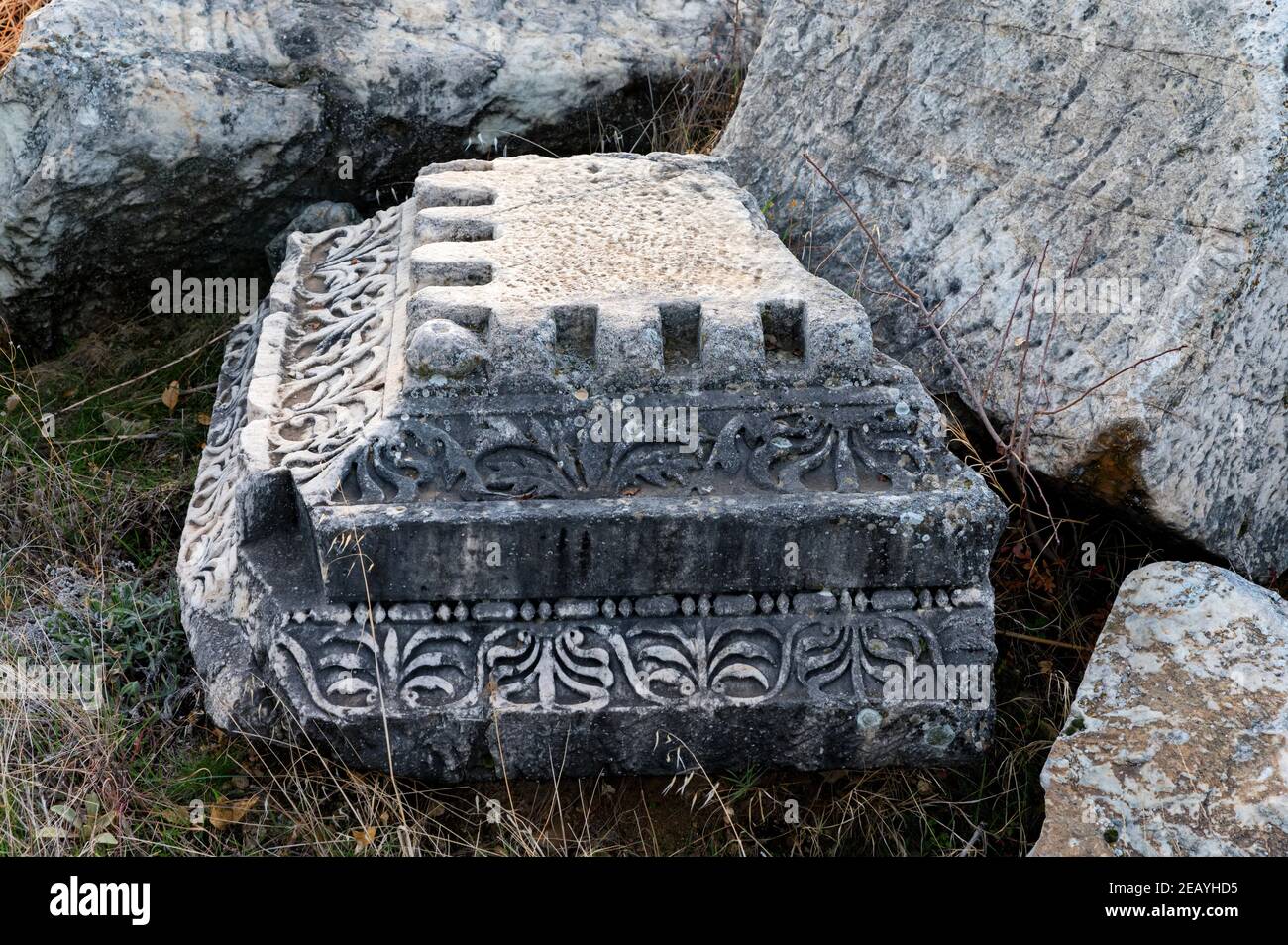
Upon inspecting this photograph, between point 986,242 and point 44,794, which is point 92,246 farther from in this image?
point 986,242

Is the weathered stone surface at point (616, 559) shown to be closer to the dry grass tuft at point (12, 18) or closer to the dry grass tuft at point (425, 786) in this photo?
the dry grass tuft at point (425, 786)

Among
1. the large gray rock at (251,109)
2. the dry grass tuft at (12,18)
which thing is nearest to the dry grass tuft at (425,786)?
the large gray rock at (251,109)

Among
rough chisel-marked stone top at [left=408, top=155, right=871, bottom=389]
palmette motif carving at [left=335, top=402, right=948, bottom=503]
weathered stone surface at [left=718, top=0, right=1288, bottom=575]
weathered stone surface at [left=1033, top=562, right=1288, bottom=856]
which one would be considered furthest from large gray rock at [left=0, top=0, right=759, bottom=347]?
weathered stone surface at [left=1033, top=562, right=1288, bottom=856]

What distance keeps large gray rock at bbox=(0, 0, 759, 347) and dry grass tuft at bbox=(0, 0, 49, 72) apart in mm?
800

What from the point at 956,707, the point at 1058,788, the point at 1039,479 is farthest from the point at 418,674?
the point at 1039,479

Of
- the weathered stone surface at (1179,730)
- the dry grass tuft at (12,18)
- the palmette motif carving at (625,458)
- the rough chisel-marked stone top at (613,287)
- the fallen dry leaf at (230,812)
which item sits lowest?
the fallen dry leaf at (230,812)

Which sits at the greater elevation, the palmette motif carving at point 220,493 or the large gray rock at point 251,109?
the large gray rock at point 251,109

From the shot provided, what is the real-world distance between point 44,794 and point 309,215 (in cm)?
232

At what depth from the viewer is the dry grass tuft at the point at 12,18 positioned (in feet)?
16.3

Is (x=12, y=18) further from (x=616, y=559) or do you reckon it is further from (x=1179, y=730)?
(x=1179, y=730)

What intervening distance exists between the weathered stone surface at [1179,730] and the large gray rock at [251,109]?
271 cm

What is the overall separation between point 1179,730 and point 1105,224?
4.09 feet

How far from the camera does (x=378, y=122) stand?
462 cm

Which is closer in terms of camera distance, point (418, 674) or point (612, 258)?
point (418, 674)
